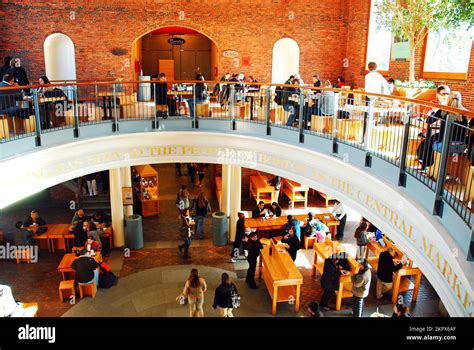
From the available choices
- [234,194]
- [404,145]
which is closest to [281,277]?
[234,194]

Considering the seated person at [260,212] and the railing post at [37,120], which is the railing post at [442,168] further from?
the seated person at [260,212]

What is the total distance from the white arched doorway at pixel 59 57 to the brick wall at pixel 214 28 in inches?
13.9

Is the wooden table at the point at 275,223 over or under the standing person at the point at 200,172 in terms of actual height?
under

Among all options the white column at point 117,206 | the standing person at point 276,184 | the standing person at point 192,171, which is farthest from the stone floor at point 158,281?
the standing person at point 192,171

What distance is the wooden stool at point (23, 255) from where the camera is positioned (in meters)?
13.8

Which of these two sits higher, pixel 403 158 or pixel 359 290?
pixel 403 158

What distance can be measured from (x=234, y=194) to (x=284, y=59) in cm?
673

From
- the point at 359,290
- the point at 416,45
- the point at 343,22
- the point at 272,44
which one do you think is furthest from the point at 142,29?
the point at 359,290

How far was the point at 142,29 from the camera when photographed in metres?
17.2

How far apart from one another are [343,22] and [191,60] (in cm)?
967

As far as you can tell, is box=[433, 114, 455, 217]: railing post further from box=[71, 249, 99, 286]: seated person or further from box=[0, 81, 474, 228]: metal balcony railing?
box=[71, 249, 99, 286]: seated person


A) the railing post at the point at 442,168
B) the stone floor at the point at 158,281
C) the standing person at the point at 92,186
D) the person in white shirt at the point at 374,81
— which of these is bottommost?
the stone floor at the point at 158,281

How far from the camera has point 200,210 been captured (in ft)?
49.8
